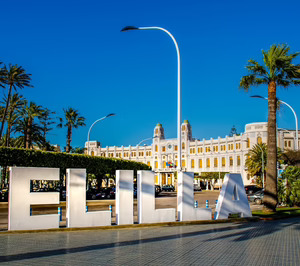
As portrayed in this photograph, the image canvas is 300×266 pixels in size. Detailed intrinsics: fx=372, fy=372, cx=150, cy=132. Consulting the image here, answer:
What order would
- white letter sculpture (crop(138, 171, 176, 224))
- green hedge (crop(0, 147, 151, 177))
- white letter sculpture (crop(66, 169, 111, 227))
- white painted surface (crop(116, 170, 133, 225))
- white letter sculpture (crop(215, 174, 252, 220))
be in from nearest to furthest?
white letter sculpture (crop(66, 169, 111, 227)), white painted surface (crop(116, 170, 133, 225)), white letter sculpture (crop(138, 171, 176, 224)), white letter sculpture (crop(215, 174, 252, 220)), green hedge (crop(0, 147, 151, 177))

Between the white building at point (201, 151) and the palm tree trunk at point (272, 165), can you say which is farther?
the white building at point (201, 151)

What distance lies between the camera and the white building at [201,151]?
80812 mm

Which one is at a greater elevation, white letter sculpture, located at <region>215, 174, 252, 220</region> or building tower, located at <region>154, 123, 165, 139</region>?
building tower, located at <region>154, 123, 165, 139</region>

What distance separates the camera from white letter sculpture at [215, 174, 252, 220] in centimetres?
1878

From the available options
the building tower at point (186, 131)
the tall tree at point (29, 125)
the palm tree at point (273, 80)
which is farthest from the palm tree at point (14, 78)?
the building tower at point (186, 131)

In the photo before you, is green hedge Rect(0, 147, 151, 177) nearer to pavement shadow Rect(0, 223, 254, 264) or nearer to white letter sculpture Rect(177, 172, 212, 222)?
white letter sculpture Rect(177, 172, 212, 222)

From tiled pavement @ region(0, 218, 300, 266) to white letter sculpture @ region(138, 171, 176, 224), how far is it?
96 cm

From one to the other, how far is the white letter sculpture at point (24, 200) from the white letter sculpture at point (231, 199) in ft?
27.6

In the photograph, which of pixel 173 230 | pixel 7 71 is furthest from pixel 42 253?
pixel 7 71

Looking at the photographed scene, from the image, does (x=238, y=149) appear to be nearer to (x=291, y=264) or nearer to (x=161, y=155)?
(x=161, y=155)

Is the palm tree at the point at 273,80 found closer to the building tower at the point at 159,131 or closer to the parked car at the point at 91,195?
the parked car at the point at 91,195

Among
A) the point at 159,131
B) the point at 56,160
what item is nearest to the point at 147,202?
the point at 56,160

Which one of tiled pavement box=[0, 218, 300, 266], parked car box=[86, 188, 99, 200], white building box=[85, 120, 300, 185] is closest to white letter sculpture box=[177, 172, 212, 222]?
tiled pavement box=[0, 218, 300, 266]

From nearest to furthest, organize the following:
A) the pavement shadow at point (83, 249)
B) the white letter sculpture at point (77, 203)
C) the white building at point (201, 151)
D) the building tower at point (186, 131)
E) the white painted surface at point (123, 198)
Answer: the pavement shadow at point (83, 249)
the white letter sculpture at point (77, 203)
the white painted surface at point (123, 198)
the white building at point (201, 151)
the building tower at point (186, 131)
